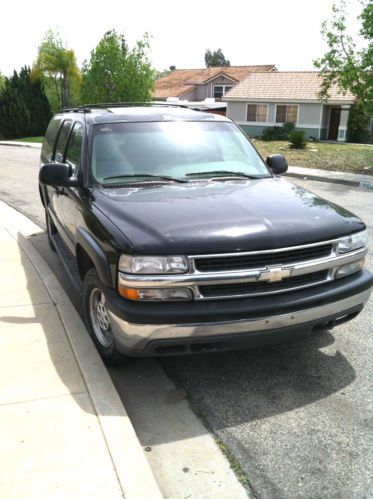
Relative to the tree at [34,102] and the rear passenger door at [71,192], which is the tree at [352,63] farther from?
the tree at [34,102]

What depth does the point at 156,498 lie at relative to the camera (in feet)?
7.84

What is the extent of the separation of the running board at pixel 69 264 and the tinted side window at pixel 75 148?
912 mm

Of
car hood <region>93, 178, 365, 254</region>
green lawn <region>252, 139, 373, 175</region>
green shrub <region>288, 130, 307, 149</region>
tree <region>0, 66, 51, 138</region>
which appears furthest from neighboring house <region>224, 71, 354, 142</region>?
car hood <region>93, 178, 365, 254</region>

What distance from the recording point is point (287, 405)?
3328 mm

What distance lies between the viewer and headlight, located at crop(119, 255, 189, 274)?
3031 millimetres

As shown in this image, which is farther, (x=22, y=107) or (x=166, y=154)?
(x=22, y=107)

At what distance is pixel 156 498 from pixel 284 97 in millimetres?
36161

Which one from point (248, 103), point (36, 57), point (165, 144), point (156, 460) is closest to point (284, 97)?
point (248, 103)

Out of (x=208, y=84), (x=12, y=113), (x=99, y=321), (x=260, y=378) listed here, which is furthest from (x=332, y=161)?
(x=208, y=84)

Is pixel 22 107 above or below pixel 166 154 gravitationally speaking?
below

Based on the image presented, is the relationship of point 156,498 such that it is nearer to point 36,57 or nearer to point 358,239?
point 358,239

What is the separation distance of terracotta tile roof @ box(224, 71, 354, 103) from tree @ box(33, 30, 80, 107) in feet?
49.5

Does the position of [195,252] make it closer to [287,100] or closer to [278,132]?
[278,132]

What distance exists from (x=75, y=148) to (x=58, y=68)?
42.8 m
